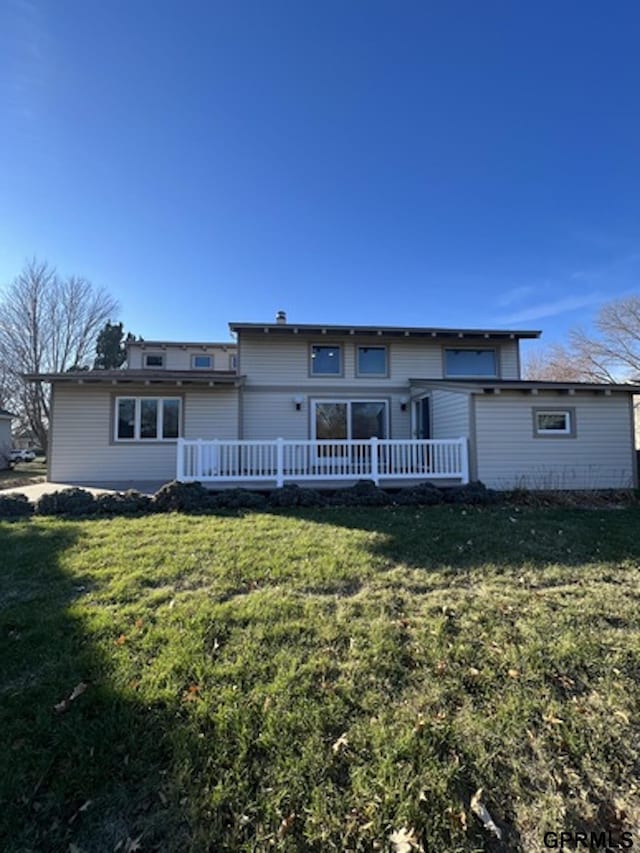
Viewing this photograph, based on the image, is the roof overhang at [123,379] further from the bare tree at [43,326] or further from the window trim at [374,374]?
the bare tree at [43,326]

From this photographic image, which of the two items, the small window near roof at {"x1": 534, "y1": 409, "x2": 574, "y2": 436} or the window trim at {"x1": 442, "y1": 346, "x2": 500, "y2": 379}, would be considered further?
the window trim at {"x1": 442, "y1": 346, "x2": 500, "y2": 379}

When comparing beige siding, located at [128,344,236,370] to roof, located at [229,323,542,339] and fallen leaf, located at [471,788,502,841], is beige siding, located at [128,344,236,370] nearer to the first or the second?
roof, located at [229,323,542,339]

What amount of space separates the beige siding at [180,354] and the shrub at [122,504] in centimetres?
1304

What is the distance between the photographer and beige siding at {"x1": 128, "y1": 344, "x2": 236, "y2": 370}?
19516mm

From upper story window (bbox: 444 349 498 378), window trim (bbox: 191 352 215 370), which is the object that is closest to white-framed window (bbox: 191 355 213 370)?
window trim (bbox: 191 352 215 370)

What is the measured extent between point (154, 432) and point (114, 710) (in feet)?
36.6

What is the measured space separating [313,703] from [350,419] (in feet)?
39.4

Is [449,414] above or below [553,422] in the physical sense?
above

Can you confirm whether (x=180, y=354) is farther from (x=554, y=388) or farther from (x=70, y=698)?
(x=70, y=698)

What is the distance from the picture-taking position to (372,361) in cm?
1458

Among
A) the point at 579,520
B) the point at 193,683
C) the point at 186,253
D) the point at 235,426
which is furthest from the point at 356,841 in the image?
the point at 186,253

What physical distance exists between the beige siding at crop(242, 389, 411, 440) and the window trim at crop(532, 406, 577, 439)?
4.74 m

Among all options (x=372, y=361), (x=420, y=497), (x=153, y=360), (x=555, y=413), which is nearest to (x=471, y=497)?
(x=420, y=497)

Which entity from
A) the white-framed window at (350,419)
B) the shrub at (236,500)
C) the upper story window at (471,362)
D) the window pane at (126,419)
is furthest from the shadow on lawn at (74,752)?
the upper story window at (471,362)
